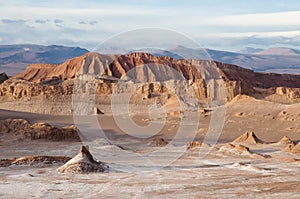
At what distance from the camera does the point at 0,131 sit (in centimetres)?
3491

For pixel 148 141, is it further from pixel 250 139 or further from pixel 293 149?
pixel 293 149

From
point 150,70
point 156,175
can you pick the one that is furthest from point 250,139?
point 150,70

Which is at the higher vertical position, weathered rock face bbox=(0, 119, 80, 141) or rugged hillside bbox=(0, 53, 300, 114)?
rugged hillside bbox=(0, 53, 300, 114)

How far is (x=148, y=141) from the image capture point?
110 feet

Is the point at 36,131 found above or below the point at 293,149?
below

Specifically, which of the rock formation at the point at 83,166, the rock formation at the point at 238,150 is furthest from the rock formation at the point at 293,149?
the rock formation at the point at 83,166

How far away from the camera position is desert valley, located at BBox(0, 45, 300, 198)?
607 inches

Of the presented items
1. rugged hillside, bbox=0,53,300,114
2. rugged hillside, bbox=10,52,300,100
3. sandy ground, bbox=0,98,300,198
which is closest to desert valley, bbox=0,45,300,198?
sandy ground, bbox=0,98,300,198

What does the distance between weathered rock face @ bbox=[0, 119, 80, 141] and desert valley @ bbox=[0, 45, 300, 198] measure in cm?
8

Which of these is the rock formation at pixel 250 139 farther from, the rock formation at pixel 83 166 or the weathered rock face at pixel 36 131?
the rock formation at pixel 83 166

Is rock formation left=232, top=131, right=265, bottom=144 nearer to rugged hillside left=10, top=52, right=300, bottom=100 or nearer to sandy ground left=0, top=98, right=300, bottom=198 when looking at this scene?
sandy ground left=0, top=98, right=300, bottom=198

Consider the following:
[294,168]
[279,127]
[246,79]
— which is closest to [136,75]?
[246,79]

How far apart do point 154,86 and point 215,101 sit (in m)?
9.11

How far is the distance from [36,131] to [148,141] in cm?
754
